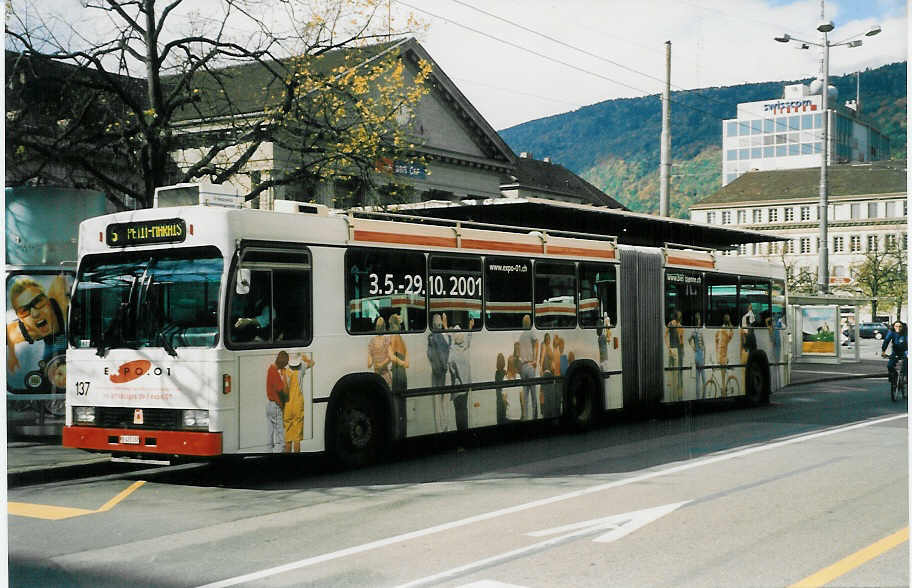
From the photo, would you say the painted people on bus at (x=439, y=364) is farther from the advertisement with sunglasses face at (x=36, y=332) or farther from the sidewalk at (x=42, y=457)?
the advertisement with sunglasses face at (x=36, y=332)

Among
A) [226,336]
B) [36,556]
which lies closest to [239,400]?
[226,336]

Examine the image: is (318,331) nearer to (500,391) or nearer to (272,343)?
(272,343)

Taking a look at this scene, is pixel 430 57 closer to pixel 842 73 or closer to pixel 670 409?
pixel 670 409

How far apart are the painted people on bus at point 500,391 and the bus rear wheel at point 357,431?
7.95 feet

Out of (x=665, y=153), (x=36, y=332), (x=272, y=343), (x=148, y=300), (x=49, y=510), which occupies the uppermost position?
(x=665, y=153)

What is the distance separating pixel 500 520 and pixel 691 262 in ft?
40.1

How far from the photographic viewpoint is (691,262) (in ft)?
66.6

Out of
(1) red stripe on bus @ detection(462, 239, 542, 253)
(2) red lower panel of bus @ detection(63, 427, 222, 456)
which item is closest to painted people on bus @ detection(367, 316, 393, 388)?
(1) red stripe on bus @ detection(462, 239, 542, 253)

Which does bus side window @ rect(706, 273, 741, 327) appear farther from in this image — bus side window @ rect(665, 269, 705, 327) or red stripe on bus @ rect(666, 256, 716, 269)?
bus side window @ rect(665, 269, 705, 327)

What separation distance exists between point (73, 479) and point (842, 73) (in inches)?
384

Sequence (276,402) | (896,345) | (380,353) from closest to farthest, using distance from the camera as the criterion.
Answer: (276,402), (380,353), (896,345)

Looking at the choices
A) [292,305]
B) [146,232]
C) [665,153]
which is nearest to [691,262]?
[665,153]

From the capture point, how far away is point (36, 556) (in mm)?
8062

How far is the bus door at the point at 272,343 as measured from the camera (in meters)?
11.1
